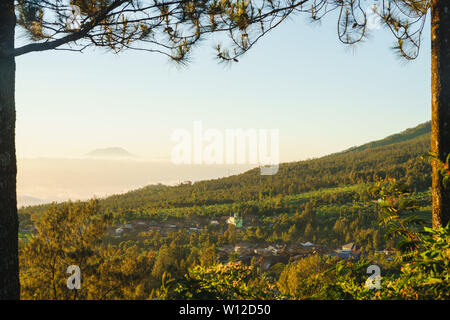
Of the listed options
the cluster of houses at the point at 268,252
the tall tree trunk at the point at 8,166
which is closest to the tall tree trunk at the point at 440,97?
the tall tree trunk at the point at 8,166

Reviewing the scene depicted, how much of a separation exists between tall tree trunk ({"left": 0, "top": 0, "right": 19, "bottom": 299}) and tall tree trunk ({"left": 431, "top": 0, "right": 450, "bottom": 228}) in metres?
4.49

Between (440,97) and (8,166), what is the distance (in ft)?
15.4

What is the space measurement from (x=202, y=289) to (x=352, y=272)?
53.3 inches

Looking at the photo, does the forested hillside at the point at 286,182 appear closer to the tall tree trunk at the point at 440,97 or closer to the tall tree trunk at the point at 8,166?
the tall tree trunk at the point at 440,97

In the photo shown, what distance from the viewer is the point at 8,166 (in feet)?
11.6

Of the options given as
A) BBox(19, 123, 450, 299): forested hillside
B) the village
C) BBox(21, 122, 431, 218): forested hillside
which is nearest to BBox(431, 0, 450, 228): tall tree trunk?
BBox(19, 123, 450, 299): forested hillside

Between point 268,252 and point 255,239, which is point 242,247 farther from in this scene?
point 255,239

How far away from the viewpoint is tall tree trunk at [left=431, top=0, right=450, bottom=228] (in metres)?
3.73

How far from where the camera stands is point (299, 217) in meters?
13.8

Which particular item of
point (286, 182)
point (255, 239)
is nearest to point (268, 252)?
point (255, 239)

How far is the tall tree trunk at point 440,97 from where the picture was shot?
3.73m

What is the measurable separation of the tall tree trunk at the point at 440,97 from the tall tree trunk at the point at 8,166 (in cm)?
449
